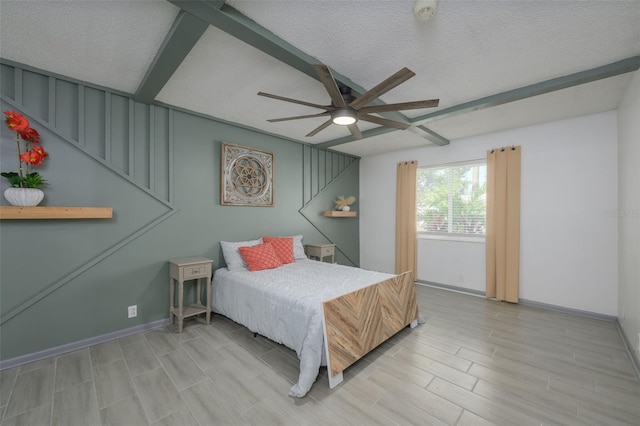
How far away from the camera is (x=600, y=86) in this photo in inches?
102

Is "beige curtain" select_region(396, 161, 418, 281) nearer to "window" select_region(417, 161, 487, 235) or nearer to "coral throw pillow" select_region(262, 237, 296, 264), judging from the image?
"window" select_region(417, 161, 487, 235)

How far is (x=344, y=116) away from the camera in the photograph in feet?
7.43

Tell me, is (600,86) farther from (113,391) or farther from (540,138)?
(113,391)

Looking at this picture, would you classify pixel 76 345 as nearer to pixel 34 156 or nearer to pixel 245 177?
pixel 34 156

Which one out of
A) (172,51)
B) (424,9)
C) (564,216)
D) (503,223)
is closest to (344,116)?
(424,9)

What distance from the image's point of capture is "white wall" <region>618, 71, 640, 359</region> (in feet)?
7.38

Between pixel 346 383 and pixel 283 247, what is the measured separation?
6.82 feet

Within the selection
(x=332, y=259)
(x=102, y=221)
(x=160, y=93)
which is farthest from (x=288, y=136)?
(x=102, y=221)

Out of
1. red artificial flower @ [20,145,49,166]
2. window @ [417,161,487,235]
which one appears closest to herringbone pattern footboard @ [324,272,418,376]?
A: window @ [417,161,487,235]

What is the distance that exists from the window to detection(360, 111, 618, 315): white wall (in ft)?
0.86

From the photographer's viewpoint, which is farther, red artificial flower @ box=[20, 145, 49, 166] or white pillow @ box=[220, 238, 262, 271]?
white pillow @ box=[220, 238, 262, 271]

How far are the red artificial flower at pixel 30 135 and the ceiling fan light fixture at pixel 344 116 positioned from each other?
253 centimetres

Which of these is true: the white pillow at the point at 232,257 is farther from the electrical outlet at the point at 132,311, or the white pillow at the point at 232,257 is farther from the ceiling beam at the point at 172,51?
the ceiling beam at the point at 172,51

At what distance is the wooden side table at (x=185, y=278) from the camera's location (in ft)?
9.17
